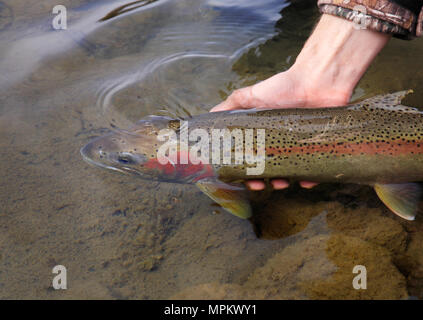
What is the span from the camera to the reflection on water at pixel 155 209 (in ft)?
8.14

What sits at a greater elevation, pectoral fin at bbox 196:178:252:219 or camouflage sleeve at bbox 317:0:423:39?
camouflage sleeve at bbox 317:0:423:39

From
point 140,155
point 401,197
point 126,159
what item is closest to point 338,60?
point 401,197

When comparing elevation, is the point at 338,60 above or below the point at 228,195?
above

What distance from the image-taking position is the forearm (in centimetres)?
333

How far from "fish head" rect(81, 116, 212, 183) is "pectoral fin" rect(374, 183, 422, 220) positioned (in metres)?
1.49

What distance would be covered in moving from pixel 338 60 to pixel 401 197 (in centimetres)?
138

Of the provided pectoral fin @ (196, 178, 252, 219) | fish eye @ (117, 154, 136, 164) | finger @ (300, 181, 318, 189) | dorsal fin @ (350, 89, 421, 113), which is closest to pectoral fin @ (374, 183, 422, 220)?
finger @ (300, 181, 318, 189)

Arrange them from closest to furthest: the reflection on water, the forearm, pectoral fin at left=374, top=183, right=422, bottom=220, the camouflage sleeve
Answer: the reflection on water < pectoral fin at left=374, top=183, right=422, bottom=220 < the camouflage sleeve < the forearm

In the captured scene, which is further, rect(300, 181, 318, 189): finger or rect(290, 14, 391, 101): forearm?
rect(290, 14, 391, 101): forearm

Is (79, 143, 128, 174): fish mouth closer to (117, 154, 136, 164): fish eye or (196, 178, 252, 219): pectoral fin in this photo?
(117, 154, 136, 164): fish eye

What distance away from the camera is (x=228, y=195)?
9.52 feet

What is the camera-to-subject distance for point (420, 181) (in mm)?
2977

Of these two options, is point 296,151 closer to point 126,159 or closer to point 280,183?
point 280,183
